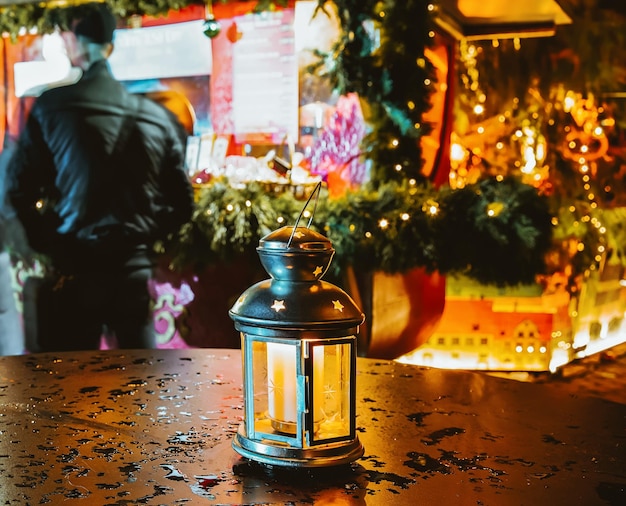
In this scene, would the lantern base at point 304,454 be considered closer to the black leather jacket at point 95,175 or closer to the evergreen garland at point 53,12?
the black leather jacket at point 95,175

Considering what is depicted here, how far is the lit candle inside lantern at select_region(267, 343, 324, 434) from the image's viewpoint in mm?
938

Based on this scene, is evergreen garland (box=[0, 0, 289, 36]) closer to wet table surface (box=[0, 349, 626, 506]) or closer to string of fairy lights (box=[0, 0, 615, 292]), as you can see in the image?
string of fairy lights (box=[0, 0, 615, 292])

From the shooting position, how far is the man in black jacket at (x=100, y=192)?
3172 mm

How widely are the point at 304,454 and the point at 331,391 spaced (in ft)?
0.34

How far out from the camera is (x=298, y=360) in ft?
3.00

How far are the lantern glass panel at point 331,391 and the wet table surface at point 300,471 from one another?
2.2 inches

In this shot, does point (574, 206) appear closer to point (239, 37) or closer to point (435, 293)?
point (435, 293)

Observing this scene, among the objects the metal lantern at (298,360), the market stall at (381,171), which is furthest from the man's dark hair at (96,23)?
the metal lantern at (298,360)

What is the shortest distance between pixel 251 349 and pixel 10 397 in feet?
2.00

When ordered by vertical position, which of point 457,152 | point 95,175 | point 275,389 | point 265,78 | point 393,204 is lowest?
point 275,389

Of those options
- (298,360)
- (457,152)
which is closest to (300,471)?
(298,360)

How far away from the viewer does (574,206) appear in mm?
3969

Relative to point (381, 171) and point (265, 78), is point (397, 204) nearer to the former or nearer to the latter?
point (381, 171)

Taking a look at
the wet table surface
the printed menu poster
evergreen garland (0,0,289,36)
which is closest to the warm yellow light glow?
the printed menu poster
